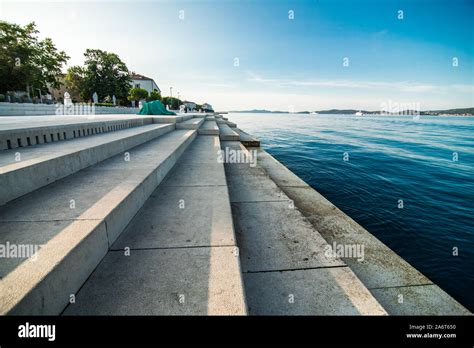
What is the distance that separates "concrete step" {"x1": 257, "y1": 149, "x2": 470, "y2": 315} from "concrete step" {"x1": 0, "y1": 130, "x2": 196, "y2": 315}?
3.23 metres

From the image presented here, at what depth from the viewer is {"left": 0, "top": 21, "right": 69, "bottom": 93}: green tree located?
2944cm

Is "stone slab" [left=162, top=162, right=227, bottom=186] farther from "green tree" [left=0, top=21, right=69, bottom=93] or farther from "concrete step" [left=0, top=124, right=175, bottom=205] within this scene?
"green tree" [left=0, top=21, right=69, bottom=93]

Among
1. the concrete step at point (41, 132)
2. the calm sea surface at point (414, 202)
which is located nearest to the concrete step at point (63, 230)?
the concrete step at point (41, 132)

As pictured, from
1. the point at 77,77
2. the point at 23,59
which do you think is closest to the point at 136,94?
the point at 77,77

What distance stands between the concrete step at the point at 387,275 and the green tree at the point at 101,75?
184 ft

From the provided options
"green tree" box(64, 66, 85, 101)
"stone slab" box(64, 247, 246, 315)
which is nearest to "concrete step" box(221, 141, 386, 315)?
"stone slab" box(64, 247, 246, 315)

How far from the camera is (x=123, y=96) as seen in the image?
51.7 meters

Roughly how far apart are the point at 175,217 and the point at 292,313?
5.81ft

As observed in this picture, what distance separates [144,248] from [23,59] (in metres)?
45.3

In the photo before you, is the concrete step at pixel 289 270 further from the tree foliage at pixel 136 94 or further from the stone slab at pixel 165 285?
the tree foliage at pixel 136 94

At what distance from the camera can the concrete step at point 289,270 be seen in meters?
2.07

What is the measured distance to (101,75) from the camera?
4809cm

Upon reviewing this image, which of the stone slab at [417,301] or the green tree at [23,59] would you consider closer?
the stone slab at [417,301]
